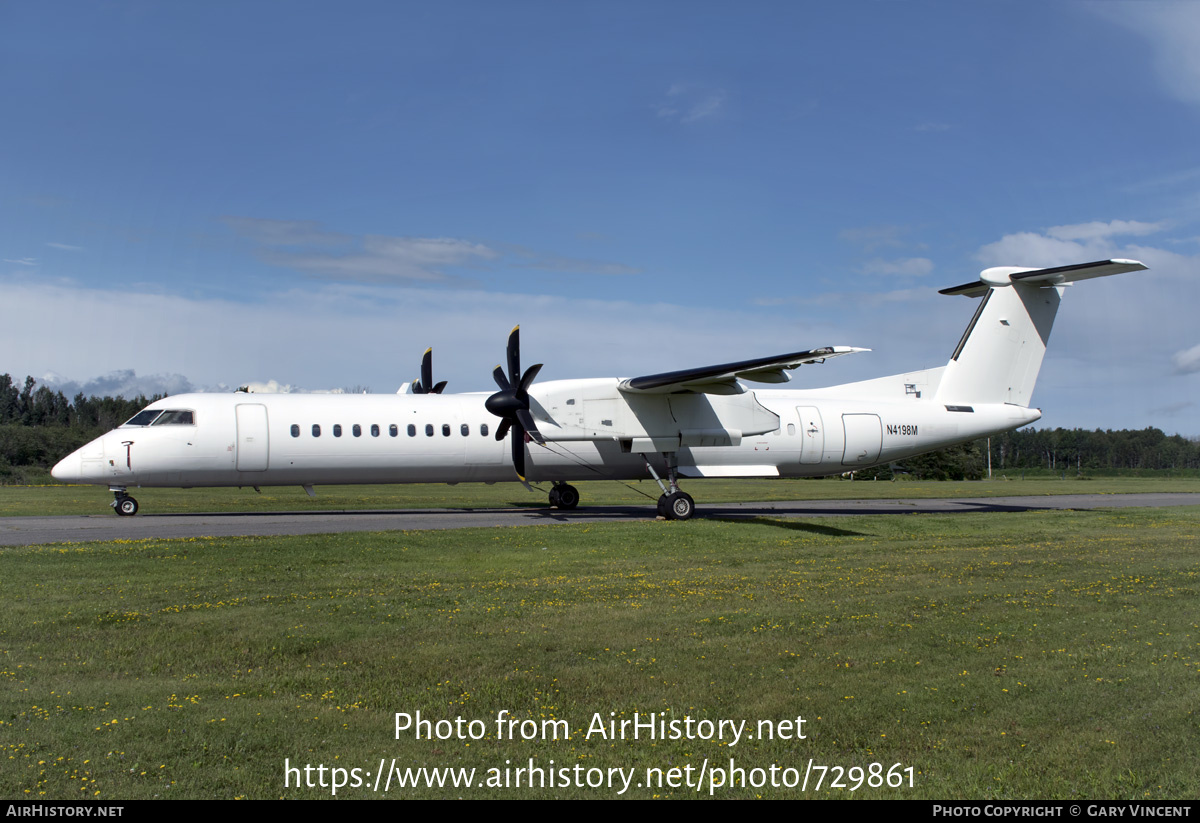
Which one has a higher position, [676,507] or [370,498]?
[676,507]

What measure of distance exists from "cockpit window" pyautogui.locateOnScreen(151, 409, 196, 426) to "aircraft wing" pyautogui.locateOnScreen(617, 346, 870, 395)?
11.7m

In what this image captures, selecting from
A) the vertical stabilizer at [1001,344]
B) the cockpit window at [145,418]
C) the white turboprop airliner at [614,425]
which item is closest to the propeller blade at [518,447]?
the white turboprop airliner at [614,425]

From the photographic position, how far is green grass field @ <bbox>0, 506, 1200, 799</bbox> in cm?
546

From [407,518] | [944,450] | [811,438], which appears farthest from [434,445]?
[944,450]

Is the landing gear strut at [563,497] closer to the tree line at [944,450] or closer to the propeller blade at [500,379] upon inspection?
the propeller blade at [500,379]

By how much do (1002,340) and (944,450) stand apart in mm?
25790

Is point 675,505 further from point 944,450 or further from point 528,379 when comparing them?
point 944,450

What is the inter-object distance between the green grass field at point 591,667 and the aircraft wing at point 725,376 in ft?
18.6

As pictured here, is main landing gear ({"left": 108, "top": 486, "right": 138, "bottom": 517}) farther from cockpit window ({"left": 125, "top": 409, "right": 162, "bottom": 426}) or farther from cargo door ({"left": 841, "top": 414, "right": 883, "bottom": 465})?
cargo door ({"left": 841, "top": 414, "right": 883, "bottom": 465})

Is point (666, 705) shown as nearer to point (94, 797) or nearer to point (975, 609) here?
point (94, 797)

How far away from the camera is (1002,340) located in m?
25.7

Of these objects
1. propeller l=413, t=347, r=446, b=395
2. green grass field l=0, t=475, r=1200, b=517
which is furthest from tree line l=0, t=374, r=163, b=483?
propeller l=413, t=347, r=446, b=395
